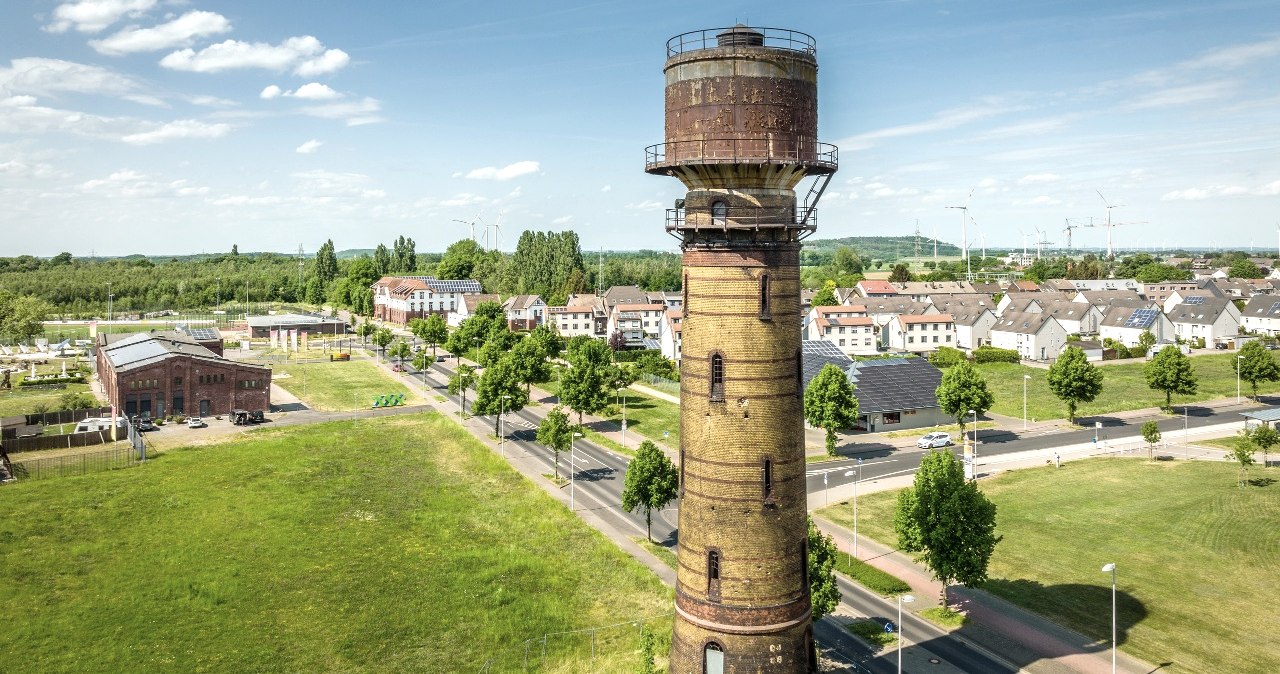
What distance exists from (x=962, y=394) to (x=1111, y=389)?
34463 mm

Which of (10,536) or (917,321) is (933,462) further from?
(917,321)

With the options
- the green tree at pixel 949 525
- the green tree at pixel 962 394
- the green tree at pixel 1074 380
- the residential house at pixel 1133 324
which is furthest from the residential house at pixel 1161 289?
the green tree at pixel 949 525

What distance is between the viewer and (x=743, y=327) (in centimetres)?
2336

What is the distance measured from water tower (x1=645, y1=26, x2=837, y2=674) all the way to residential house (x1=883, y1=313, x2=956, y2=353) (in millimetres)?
105738

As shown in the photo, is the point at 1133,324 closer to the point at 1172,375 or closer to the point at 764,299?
the point at 1172,375

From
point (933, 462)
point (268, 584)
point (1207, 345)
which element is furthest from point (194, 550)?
point (1207, 345)

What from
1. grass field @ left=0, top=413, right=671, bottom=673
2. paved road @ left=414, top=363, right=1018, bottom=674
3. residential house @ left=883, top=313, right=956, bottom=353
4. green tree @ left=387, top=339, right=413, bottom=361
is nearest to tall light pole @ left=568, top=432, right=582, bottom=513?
paved road @ left=414, top=363, right=1018, bottom=674

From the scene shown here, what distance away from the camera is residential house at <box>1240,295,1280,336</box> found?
422 feet

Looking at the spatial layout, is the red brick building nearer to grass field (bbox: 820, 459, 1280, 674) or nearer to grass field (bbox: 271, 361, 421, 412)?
grass field (bbox: 271, 361, 421, 412)

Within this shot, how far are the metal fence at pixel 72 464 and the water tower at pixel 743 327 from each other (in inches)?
2161

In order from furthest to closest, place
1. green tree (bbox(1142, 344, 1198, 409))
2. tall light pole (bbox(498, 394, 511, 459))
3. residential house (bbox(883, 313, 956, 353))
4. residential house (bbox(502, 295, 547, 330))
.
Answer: residential house (bbox(502, 295, 547, 330)) < residential house (bbox(883, 313, 956, 353)) < green tree (bbox(1142, 344, 1198, 409)) < tall light pole (bbox(498, 394, 511, 459))

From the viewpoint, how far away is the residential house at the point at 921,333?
12488cm

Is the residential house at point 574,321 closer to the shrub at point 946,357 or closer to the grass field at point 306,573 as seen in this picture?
the shrub at point 946,357

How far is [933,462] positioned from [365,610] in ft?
88.6
